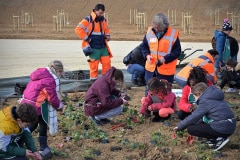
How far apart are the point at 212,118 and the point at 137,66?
455cm

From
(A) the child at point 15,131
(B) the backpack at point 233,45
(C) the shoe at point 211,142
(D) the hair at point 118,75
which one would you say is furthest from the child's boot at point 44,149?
(B) the backpack at point 233,45

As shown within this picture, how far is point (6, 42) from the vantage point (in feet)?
62.0

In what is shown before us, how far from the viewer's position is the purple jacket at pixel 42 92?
5812 millimetres

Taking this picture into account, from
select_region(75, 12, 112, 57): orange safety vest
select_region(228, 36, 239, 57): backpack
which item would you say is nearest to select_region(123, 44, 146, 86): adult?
select_region(75, 12, 112, 57): orange safety vest

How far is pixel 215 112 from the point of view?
5.95 metres

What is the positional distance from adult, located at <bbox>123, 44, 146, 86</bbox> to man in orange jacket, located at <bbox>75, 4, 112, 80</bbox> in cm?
78

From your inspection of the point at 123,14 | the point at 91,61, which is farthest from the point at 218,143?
the point at 123,14

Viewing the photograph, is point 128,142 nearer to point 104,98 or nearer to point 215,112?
point 104,98

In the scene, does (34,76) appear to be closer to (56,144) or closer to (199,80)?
(56,144)

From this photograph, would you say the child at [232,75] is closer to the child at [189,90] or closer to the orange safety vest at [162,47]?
the orange safety vest at [162,47]

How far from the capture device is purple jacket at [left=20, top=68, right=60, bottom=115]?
5812mm

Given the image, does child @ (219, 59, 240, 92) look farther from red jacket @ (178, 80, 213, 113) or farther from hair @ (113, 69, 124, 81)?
hair @ (113, 69, 124, 81)

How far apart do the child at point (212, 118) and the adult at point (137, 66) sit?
4.24 meters

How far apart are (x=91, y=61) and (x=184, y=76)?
7.67ft
